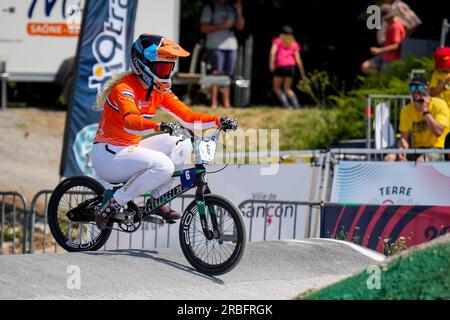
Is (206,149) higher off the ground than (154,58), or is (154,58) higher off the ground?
(154,58)

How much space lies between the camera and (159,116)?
19.2 meters

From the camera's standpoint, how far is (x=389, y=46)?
17.6 metres

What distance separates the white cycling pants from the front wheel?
0.39 m

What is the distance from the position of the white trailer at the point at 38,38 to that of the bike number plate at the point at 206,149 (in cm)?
1264

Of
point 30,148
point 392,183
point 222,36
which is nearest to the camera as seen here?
point 392,183

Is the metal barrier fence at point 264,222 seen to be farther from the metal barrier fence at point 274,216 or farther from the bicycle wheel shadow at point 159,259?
the bicycle wheel shadow at point 159,259

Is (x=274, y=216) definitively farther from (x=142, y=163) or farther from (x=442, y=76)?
(x=142, y=163)

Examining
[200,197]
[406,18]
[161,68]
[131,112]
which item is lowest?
[200,197]

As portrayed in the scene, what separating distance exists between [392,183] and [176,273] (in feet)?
12.4

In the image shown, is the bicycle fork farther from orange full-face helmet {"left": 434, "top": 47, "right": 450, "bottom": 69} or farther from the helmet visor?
orange full-face helmet {"left": 434, "top": 47, "right": 450, "bottom": 69}

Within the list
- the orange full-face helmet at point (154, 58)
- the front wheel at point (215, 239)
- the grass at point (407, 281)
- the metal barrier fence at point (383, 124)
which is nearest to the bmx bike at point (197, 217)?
the front wheel at point (215, 239)

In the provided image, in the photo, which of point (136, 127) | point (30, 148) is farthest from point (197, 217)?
point (30, 148)
